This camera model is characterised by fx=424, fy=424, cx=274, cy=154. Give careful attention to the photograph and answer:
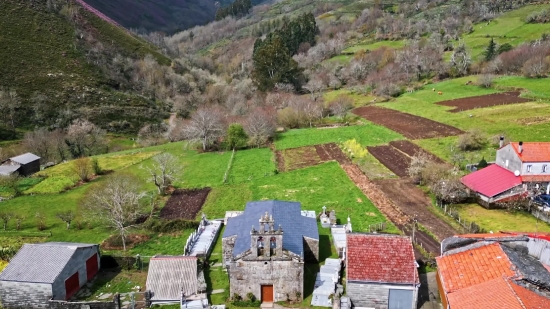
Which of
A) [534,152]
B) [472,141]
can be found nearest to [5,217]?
[534,152]

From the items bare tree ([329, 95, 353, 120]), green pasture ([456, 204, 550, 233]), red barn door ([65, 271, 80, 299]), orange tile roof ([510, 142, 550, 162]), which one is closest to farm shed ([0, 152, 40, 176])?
red barn door ([65, 271, 80, 299])

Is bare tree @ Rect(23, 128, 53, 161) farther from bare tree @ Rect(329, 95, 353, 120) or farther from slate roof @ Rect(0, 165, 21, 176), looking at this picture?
bare tree @ Rect(329, 95, 353, 120)

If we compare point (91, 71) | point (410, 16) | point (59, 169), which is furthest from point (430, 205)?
point (410, 16)

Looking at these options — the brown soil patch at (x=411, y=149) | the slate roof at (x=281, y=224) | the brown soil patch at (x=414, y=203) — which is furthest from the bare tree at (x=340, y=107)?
the slate roof at (x=281, y=224)

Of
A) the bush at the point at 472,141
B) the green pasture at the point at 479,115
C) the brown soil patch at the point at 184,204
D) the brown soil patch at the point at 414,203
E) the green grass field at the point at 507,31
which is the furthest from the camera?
the green grass field at the point at 507,31

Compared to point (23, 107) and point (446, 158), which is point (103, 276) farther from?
point (23, 107)

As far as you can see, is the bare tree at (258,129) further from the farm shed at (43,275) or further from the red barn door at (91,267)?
the farm shed at (43,275)

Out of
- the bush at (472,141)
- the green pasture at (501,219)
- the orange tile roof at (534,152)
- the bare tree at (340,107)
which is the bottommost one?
the green pasture at (501,219)

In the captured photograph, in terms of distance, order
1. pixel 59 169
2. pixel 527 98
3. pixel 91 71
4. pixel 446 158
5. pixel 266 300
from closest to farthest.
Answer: pixel 266 300
pixel 446 158
pixel 59 169
pixel 527 98
pixel 91 71
